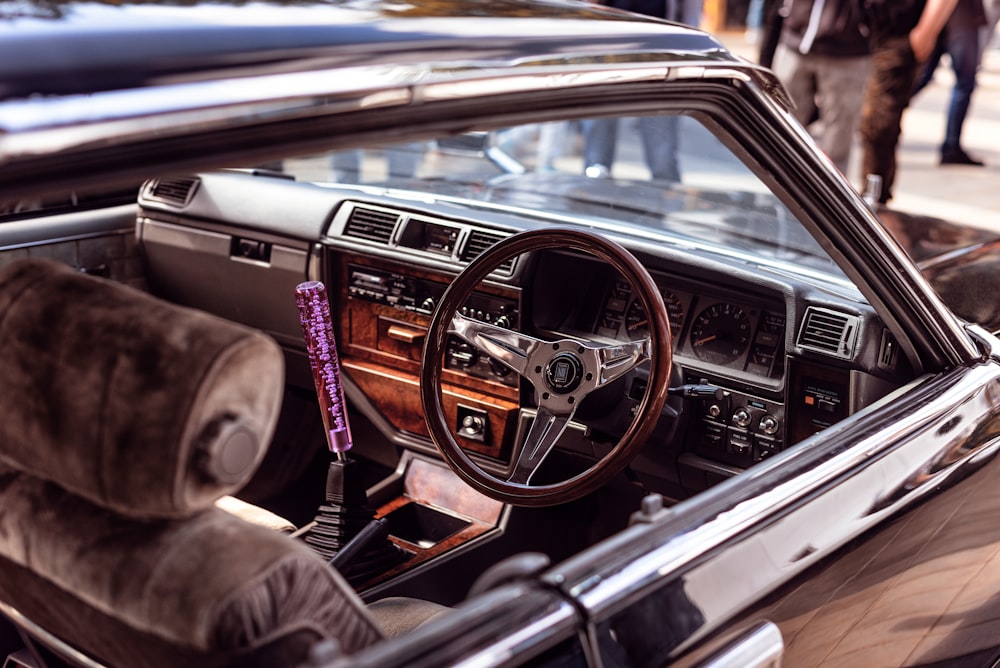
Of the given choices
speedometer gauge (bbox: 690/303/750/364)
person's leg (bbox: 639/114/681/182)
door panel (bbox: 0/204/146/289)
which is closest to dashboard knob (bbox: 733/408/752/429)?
speedometer gauge (bbox: 690/303/750/364)

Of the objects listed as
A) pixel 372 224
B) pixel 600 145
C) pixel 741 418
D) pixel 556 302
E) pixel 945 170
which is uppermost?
pixel 372 224

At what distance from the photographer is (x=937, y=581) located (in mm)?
1869

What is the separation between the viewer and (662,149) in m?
5.80

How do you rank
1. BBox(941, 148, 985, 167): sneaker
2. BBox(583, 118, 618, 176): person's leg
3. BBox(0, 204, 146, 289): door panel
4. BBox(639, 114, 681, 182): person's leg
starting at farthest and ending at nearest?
BBox(941, 148, 985, 167): sneaker
BBox(583, 118, 618, 176): person's leg
BBox(639, 114, 681, 182): person's leg
BBox(0, 204, 146, 289): door panel

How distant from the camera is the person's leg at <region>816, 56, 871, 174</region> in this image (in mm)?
5605

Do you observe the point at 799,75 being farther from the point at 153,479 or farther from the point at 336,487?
the point at 153,479

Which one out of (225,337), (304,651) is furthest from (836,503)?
(225,337)

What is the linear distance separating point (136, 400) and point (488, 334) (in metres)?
1.30

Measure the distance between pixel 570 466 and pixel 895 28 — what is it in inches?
161

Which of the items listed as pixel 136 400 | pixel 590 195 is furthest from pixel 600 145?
pixel 136 400

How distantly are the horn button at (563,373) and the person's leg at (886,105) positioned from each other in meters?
4.03

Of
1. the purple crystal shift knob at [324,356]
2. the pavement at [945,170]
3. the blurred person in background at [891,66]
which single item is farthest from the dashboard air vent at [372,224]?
the blurred person in background at [891,66]

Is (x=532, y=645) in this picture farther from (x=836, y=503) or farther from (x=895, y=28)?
(x=895, y=28)

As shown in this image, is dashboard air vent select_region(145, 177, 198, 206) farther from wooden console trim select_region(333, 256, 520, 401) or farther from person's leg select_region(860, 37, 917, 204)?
person's leg select_region(860, 37, 917, 204)
